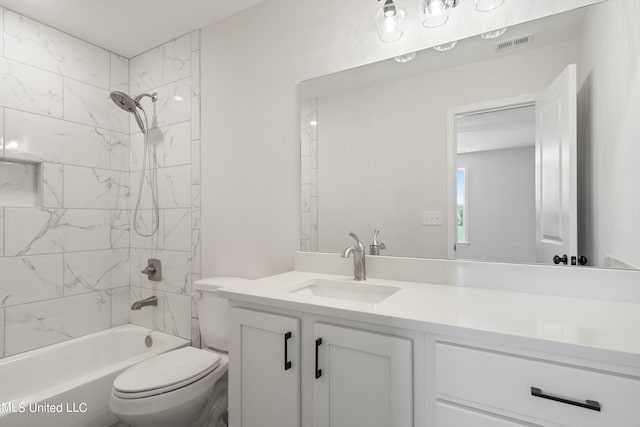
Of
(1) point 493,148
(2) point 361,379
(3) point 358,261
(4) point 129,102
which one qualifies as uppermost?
(4) point 129,102

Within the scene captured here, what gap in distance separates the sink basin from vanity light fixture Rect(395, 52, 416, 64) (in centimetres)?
101

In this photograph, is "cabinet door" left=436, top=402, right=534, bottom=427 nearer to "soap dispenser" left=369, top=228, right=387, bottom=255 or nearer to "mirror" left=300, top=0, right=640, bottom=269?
"mirror" left=300, top=0, right=640, bottom=269

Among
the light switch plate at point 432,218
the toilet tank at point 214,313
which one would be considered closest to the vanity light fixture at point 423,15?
the light switch plate at point 432,218

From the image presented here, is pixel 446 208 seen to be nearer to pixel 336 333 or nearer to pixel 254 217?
pixel 336 333

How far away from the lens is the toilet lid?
137cm

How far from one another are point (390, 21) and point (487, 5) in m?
0.38

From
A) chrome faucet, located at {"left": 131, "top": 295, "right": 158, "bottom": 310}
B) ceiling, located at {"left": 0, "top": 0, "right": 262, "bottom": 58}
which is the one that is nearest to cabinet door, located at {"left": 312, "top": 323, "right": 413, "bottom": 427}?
chrome faucet, located at {"left": 131, "top": 295, "right": 158, "bottom": 310}

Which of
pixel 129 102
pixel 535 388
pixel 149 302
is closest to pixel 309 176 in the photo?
pixel 535 388

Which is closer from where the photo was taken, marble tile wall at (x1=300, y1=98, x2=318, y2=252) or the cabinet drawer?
the cabinet drawer

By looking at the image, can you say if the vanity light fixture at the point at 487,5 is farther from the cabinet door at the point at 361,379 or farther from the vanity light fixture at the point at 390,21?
the cabinet door at the point at 361,379

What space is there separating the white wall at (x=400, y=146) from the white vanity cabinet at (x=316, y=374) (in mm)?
583

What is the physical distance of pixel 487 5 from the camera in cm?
127

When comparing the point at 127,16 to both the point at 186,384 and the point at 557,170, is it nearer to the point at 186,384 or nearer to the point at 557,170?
the point at 186,384

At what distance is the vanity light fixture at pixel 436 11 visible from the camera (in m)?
1.31
